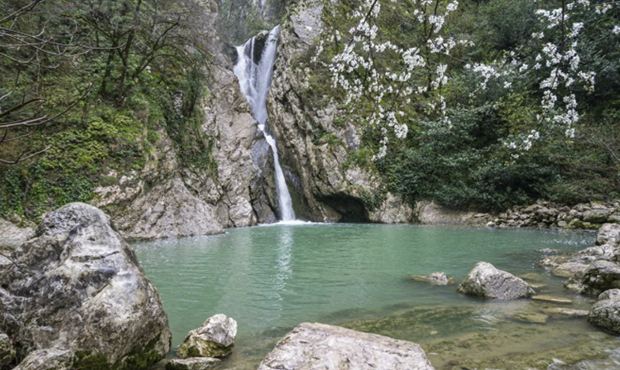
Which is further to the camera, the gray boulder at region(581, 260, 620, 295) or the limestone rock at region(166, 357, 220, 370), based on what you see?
Answer: the gray boulder at region(581, 260, 620, 295)

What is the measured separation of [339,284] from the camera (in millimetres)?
7309

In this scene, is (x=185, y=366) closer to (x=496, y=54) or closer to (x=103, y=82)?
(x=103, y=82)

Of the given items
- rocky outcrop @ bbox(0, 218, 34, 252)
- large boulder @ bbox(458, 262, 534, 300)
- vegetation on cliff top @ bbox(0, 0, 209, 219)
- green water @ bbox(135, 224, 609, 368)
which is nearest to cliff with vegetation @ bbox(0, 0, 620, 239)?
vegetation on cliff top @ bbox(0, 0, 209, 219)

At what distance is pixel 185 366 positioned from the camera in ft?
12.7

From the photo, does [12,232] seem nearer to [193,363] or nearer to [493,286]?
[193,363]

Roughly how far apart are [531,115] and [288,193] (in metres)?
13.1

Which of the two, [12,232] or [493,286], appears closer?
[493,286]

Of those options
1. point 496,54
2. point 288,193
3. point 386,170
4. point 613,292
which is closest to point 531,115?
point 496,54

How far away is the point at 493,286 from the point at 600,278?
1.62 meters

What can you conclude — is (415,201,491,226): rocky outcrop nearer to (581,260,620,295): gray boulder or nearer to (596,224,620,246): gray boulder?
(596,224,620,246): gray boulder

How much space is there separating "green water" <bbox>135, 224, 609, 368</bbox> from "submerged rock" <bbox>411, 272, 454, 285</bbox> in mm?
297

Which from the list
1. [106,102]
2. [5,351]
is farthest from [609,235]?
[106,102]

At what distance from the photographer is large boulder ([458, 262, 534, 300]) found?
20.5 feet

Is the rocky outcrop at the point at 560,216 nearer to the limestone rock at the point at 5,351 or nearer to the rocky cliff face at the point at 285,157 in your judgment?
the rocky cliff face at the point at 285,157
